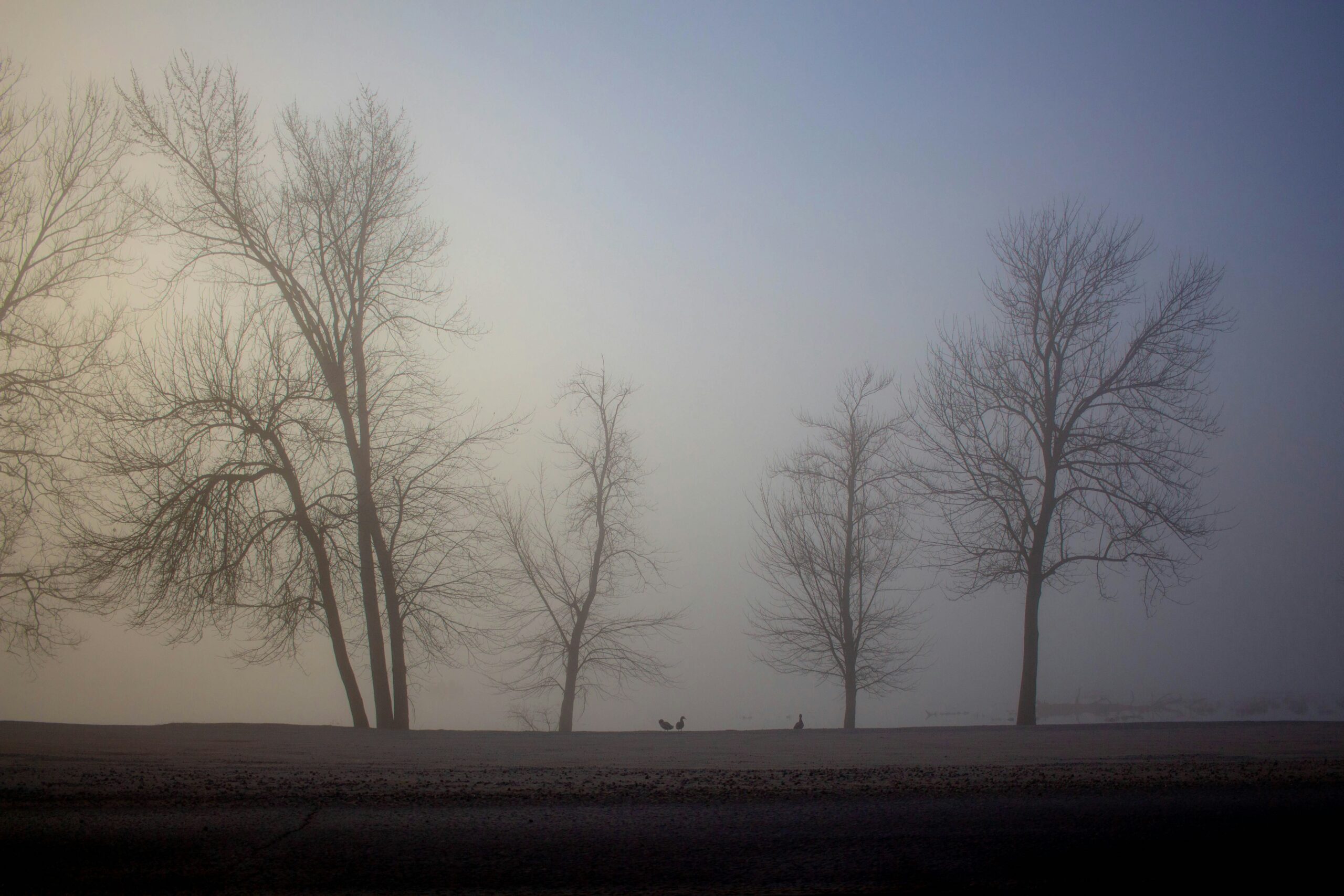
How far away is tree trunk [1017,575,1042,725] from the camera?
18109 millimetres

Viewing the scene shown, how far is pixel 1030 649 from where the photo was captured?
1838 cm

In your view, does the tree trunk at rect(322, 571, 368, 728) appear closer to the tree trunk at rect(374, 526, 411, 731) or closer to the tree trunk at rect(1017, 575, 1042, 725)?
the tree trunk at rect(374, 526, 411, 731)

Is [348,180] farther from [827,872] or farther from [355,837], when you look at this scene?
[827,872]

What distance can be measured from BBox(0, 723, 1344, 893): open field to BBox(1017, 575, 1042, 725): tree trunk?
35.2ft

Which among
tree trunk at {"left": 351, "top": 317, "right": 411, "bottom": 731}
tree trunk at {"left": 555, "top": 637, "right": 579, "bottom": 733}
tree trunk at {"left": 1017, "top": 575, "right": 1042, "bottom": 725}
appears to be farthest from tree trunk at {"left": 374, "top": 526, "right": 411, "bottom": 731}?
tree trunk at {"left": 1017, "top": 575, "right": 1042, "bottom": 725}

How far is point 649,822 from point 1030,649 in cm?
1653

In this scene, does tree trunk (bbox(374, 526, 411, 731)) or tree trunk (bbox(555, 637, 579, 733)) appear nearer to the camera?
tree trunk (bbox(374, 526, 411, 731))

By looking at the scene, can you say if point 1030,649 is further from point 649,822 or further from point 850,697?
point 649,822

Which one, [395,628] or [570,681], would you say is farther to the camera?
[570,681]

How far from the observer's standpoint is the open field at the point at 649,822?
3.44m

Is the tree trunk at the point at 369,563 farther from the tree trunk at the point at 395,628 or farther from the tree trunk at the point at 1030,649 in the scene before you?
the tree trunk at the point at 1030,649

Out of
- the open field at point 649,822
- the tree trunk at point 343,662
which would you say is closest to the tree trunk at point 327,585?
the tree trunk at point 343,662

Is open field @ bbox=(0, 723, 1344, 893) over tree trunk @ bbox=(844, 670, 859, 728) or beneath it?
over

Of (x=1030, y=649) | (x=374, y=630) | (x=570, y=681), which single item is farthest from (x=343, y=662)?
(x=1030, y=649)
